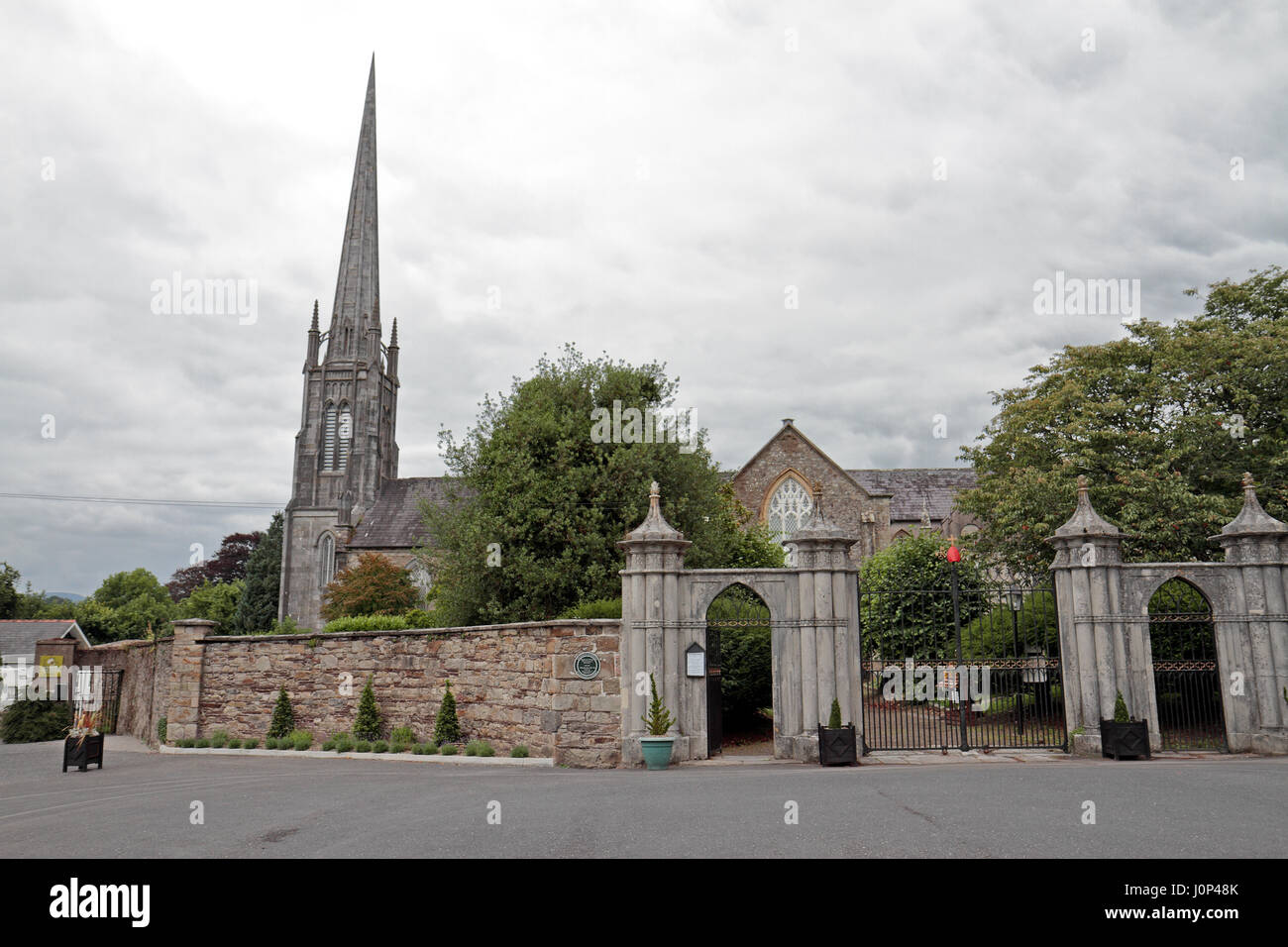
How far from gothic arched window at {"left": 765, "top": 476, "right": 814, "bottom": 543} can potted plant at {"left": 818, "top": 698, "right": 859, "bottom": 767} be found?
85.3 feet

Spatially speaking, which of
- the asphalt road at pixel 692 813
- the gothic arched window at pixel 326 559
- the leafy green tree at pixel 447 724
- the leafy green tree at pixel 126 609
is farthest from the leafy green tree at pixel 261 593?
the asphalt road at pixel 692 813

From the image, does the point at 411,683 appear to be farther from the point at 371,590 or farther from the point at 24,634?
the point at 24,634

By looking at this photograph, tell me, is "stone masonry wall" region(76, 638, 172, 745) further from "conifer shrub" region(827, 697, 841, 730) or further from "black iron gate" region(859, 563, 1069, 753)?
"black iron gate" region(859, 563, 1069, 753)

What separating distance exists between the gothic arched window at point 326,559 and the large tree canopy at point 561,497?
3896 centimetres

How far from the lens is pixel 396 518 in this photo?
55562 millimetres

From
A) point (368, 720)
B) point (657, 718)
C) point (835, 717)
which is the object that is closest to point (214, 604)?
point (368, 720)

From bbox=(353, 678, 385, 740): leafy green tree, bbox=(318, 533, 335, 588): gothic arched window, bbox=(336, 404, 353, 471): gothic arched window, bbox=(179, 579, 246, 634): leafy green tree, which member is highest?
bbox=(336, 404, 353, 471): gothic arched window

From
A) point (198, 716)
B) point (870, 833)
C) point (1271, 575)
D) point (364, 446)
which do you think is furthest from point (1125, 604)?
point (364, 446)

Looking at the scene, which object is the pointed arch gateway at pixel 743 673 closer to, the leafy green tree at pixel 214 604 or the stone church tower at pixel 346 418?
the stone church tower at pixel 346 418

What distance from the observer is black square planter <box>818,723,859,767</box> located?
1241 centimetres

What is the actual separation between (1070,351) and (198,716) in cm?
2266

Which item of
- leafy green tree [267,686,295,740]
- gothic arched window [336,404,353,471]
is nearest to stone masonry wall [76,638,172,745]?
leafy green tree [267,686,295,740]

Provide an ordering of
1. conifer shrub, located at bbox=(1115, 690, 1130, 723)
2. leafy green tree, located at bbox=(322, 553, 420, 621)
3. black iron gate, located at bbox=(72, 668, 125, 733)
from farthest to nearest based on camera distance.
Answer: leafy green tree, located at bbox=(322, 553, 420, 621) < black iron gate, located at bbox=(72, 668, 125, 733) < conifer shrub, located at bbox=(1115, 690, 1130, 723)

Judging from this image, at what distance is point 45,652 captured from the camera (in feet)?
96.3
